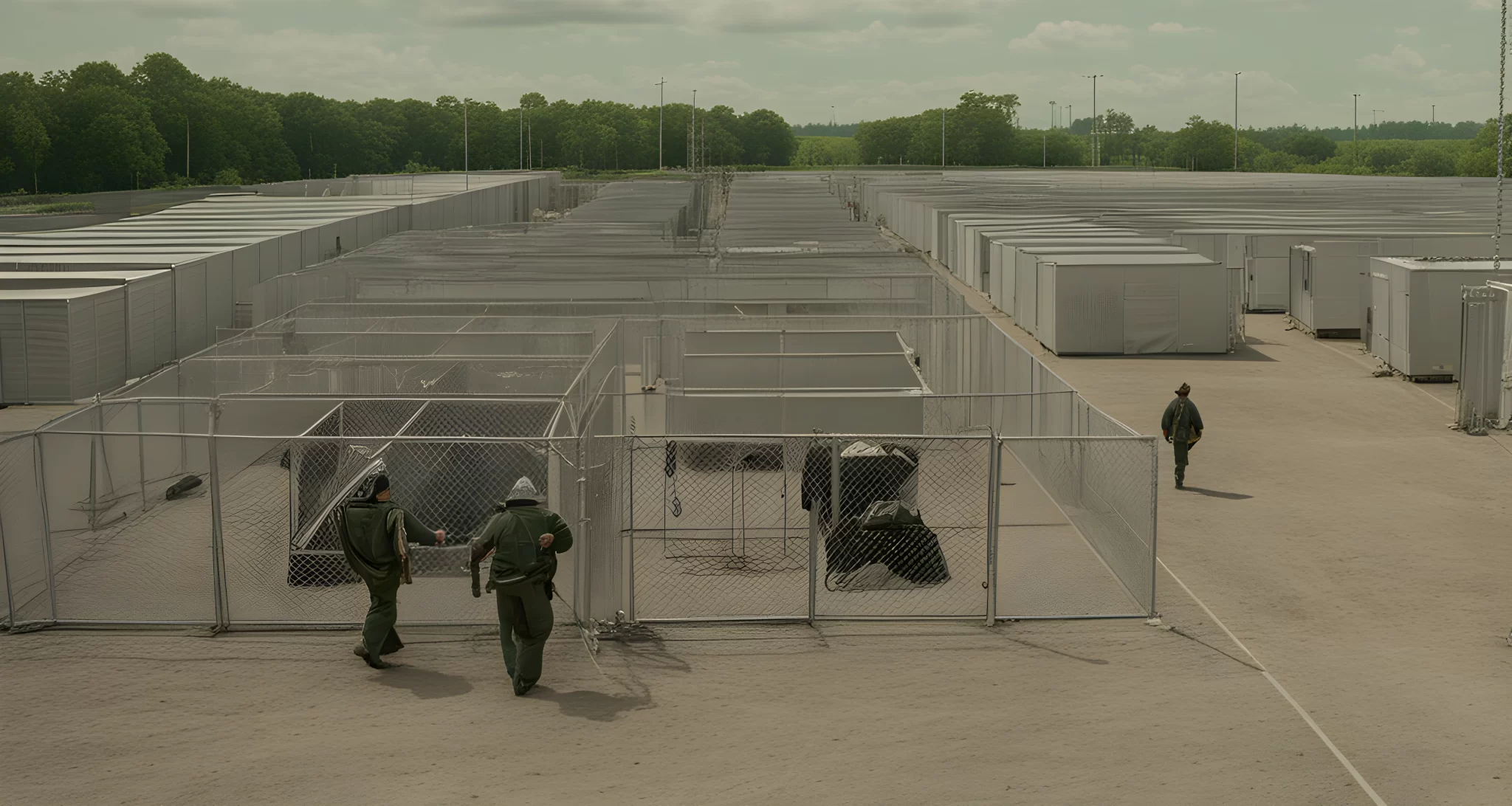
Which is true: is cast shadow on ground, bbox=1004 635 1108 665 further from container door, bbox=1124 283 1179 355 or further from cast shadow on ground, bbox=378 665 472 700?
container door, bbox=1124 283 1179 355

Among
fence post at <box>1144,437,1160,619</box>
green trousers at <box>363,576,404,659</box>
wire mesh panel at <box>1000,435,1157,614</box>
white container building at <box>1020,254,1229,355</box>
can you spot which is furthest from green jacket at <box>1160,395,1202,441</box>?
white container building at <box>1020,254,1229,355</box>

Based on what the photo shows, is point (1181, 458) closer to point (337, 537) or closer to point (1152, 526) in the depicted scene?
point (1152, 526)

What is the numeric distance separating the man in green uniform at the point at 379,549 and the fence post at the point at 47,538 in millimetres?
2885

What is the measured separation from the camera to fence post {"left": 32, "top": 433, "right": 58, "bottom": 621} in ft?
42.4

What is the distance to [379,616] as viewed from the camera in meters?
11.9

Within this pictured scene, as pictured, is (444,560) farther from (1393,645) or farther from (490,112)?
(490,112)

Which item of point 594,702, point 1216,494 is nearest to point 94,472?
point 594,702

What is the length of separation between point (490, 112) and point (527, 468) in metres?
187

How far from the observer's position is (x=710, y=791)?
32.1 feet

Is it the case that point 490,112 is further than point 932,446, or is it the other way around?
point 490,112

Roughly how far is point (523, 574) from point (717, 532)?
188 inches

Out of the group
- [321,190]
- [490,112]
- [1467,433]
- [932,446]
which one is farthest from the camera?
[490,112]

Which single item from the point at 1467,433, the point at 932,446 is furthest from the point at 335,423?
the point at 1467,433

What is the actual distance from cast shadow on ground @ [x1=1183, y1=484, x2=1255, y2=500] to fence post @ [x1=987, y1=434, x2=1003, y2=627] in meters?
6.85
